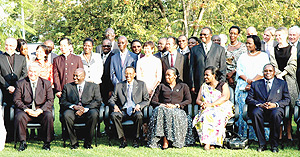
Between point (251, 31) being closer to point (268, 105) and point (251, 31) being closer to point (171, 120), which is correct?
point (268, 105)

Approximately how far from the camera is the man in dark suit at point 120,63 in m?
8.55

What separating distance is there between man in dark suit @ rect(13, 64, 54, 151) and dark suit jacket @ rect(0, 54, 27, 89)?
0.45 meters

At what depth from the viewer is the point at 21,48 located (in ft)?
27.9

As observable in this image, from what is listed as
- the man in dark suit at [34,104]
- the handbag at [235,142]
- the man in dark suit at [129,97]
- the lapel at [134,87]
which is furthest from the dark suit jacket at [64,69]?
the handbag at [235,142]

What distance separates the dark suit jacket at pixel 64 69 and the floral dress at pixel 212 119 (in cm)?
263

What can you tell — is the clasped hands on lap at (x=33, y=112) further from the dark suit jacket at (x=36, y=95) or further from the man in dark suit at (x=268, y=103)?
the man in dark suit at (x=268, y=103)

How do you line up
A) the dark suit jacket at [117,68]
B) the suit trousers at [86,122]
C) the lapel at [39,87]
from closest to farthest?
the suit trousers at [86,122]
the lapel at [39,87]
the dark suit jacket at [117,68]

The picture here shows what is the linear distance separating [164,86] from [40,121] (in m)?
2.42

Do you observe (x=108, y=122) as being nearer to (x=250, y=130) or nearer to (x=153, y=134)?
(x=153, y=134)

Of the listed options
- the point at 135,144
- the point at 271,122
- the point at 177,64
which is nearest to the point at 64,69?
the point at 135,144

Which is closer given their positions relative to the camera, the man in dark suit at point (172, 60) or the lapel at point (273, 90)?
the lapel at point (273, 90)

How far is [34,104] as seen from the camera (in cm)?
773

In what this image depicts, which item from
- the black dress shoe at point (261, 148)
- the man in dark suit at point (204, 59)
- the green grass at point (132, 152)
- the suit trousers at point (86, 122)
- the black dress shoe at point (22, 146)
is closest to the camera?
the green grass at point (132, 152)

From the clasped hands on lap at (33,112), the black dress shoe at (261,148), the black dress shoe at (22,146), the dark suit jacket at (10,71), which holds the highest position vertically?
the dark suit jacket at (10,71)
